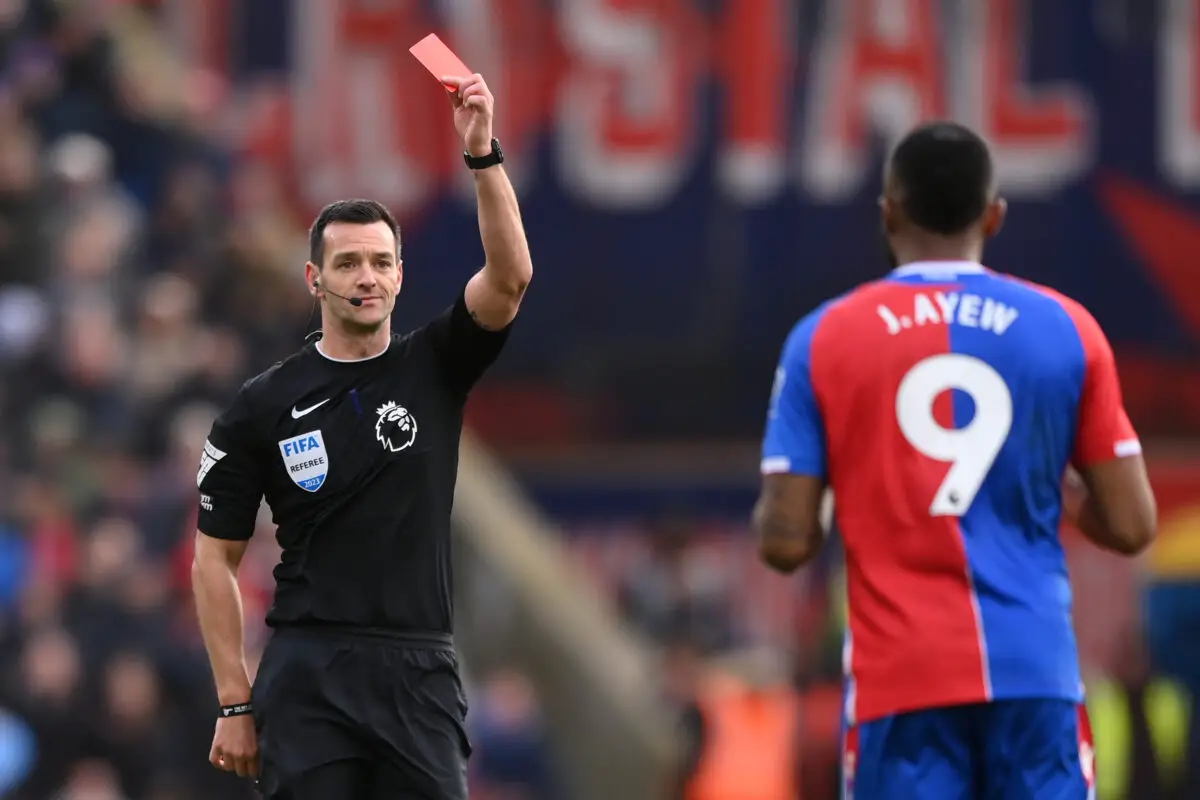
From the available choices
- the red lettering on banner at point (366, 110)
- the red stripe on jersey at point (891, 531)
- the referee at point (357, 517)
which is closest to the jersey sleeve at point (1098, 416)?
the red stripe on jersey at point (891, 531)

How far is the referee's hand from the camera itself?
5066 millimetres

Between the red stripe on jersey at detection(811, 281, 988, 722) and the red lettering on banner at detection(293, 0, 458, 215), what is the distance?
1320cm

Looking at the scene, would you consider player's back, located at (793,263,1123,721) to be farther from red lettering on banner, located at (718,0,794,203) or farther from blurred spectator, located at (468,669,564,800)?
red lettering on banner, located at (718,0,794,203)

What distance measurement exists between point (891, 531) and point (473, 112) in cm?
125

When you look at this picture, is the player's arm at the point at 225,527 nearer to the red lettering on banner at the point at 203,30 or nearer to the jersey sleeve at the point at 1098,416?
the jersey sleeve at the point at 1098,416

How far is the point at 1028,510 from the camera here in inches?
189

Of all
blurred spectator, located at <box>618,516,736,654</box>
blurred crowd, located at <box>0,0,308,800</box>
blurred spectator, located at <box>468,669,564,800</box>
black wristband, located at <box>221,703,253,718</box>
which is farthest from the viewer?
blurred spectator, located at <box>618,516,736,654</box>

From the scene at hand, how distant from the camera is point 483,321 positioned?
510 cm

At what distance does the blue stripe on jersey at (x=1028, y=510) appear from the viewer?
4.75 meters

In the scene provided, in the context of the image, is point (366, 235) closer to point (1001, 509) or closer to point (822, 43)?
point (1001, 509)

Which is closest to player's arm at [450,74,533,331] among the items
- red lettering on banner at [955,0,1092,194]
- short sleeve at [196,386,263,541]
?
short sleeve at [196,386,263,541]

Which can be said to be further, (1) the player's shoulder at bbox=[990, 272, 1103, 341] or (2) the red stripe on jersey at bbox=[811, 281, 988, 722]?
(1) the player's shoulder at bbox=[990, 272, 1103, 341]

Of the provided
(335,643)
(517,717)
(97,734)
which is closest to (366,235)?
(335,643)

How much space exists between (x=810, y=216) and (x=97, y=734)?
8722 millimetres
